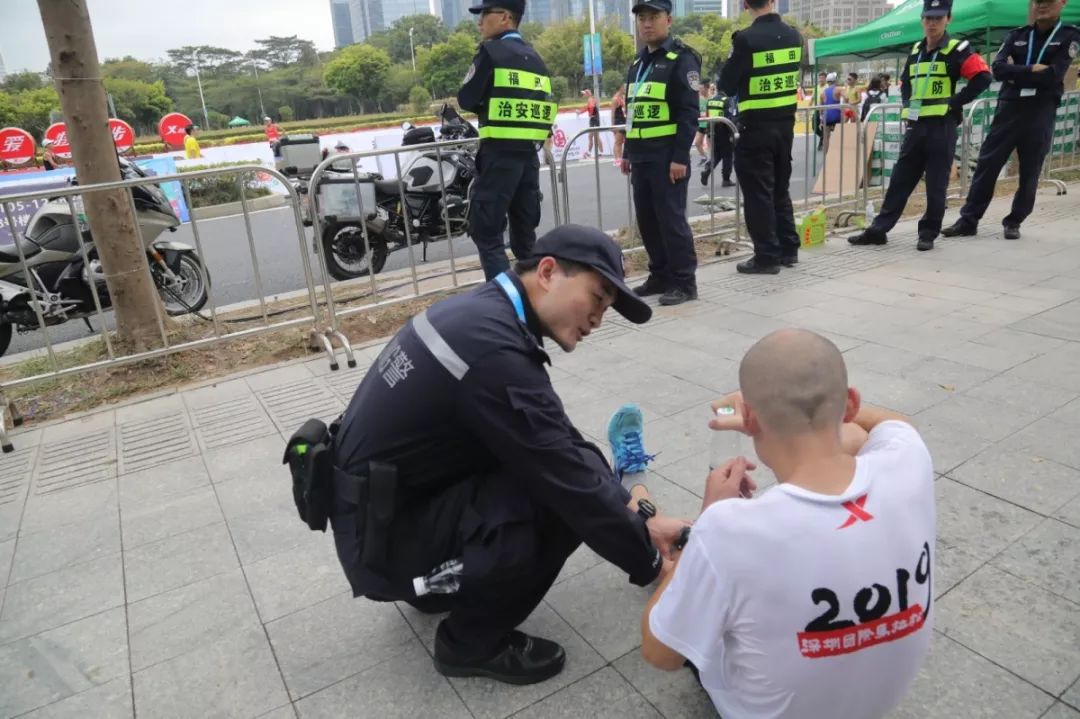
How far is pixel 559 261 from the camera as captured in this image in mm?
1822

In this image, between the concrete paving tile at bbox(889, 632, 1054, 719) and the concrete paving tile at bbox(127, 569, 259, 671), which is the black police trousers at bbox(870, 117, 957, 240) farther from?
the concrete paving tile at bbox(127, 569, 259, 671)

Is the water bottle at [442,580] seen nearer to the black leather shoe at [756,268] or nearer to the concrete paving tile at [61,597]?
the concrete paving tile at [61,597]

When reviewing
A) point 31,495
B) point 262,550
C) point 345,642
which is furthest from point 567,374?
point 31,495

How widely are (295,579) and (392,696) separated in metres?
0.71

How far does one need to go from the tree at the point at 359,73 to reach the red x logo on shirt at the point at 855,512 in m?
66.0

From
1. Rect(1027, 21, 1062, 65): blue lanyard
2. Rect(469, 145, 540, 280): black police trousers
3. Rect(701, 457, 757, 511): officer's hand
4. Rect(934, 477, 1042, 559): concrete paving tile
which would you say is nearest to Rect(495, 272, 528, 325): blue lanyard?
Rect(701, 457, 757, 511): officer's hand

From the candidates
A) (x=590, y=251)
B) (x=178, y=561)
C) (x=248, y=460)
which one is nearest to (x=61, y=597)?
(x=178, y=561)

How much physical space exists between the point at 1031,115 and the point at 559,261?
654 centimetres

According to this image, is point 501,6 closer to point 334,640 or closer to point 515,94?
point 515,94

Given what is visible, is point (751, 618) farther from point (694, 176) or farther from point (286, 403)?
point (694, 176)

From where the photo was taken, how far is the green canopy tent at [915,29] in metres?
10.5

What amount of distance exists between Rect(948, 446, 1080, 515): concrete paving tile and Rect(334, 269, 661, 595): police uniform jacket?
1553 mm

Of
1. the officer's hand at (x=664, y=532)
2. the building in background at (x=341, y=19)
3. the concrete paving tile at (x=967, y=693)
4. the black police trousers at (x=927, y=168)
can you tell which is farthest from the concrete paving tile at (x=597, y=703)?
the building in background at (x=341, y=19)

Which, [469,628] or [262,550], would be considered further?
[262,550]
